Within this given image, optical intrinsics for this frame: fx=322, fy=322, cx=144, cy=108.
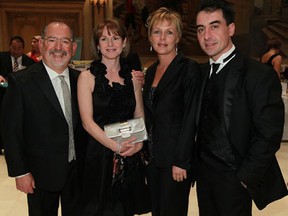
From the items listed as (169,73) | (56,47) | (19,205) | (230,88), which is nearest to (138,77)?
(169,73)

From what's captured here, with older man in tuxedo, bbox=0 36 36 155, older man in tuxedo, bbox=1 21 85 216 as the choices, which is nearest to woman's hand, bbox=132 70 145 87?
older man in tuxedo, bbox=1 21 85 216

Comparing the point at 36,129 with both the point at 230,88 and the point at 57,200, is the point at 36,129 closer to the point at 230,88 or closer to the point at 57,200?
the point at 57,200

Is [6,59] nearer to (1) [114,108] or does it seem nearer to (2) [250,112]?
(1) [114,108]

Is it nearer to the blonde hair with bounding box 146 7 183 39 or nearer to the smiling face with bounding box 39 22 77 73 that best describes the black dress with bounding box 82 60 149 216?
the smiling face with bounding box 39 22 77 73

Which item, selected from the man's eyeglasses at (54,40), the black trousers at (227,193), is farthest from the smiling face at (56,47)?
the black trousers at (227,193)

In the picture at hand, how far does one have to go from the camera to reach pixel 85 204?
8.09 feet

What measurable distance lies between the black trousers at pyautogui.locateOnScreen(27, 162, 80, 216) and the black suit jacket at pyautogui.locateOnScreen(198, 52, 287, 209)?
119 cm

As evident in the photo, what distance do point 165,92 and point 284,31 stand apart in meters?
8.33

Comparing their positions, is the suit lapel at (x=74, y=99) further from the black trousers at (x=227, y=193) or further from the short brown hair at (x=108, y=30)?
the black trousers at (x=227, y=193)

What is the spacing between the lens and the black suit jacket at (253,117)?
188 centimetres

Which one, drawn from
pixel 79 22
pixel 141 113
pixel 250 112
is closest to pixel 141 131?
pixel 141 113

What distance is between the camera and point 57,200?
7.87 feet

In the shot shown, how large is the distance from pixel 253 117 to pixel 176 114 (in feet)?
1.82

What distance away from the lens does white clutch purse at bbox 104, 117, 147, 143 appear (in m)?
Result: 2.24
